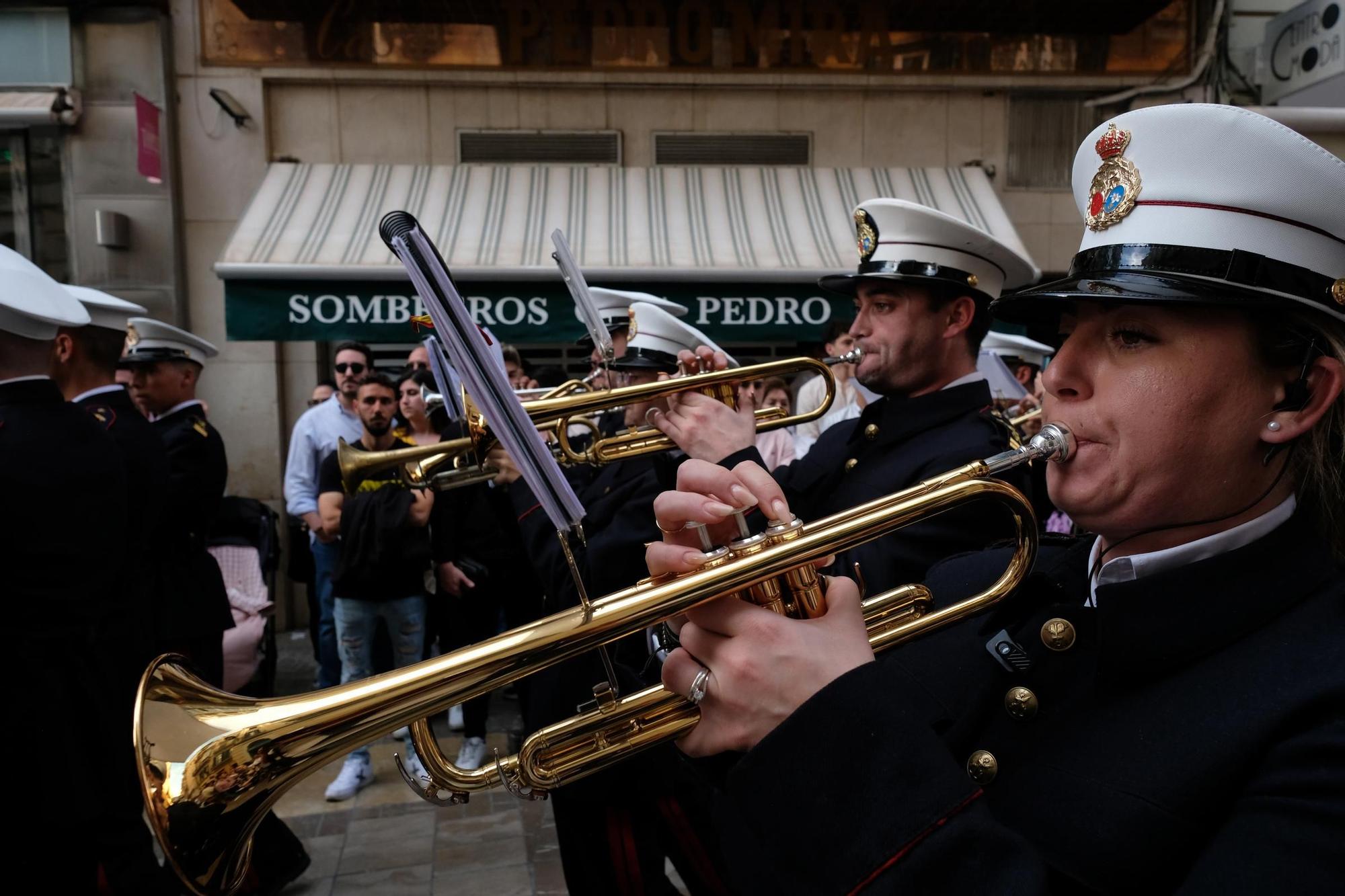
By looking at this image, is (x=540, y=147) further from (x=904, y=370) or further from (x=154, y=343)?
(x=904, y=370)

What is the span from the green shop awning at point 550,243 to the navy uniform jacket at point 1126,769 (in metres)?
5.85

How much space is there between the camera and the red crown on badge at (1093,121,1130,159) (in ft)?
4.08

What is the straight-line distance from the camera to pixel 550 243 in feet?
26.0

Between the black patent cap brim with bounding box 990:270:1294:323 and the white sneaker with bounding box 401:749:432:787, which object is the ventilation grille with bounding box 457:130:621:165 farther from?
the black patent cap brim with bounding box 990:270:1294:323

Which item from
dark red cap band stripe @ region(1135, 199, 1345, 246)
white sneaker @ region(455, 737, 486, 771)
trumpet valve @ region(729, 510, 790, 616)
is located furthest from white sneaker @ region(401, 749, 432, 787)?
white sneaker @ region(455, 737, 486, 771)

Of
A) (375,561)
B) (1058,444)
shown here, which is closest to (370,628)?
(375,561)

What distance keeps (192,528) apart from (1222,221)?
4429 mm

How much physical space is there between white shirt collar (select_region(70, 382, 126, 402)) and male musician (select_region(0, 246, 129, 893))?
0.66 meters

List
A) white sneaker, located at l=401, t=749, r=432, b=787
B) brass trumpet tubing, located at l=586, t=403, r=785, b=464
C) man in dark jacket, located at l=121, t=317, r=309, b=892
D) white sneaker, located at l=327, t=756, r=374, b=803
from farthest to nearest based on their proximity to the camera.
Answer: white sneaker, located at l=327, t=756, r=374, b=803, man in dark jacket, located at l=121, t=317, r=309, b=892, brass trumpet tubing, located at l=586, t=403, r=785, b=464, white sneaker, located at l=401, t=749, r=432, b=787

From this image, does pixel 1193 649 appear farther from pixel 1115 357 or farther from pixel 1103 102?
pixel 1103 102

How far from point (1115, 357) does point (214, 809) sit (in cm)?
129

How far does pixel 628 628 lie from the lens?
1201 millimetres

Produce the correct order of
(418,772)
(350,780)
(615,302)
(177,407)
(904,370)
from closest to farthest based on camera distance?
(418,772), (904,370), (615,302), (177,407), (350,780)

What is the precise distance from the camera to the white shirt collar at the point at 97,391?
3615mm
